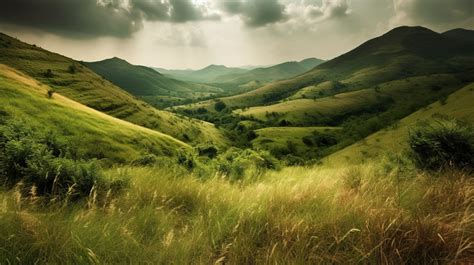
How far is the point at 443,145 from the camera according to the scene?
28.5 feet

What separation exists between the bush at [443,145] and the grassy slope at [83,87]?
98.6m

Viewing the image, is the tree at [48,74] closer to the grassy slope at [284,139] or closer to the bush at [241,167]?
the grassy slope at [284,139]

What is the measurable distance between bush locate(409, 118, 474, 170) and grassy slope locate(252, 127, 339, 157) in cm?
11575

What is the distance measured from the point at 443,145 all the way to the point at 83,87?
112624mm

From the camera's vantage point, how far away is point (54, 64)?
106 metres

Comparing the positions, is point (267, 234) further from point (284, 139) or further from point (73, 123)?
point (284, 139)

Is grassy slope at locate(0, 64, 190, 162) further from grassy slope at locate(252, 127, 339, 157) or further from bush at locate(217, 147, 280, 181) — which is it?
grassy slope at locate(252, 127, 339, 157)

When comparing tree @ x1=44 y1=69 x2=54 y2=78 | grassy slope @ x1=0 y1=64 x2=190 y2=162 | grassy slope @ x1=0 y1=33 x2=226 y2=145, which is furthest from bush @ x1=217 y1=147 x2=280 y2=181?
tree @ x1=44 y1=69 x2=54 y2=78

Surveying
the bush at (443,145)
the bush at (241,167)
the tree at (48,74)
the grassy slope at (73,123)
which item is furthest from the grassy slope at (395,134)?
the tree at (48,74)

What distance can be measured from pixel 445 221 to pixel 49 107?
215ft

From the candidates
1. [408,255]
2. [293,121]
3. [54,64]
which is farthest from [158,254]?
[293,121]

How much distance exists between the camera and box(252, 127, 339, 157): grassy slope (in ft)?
442

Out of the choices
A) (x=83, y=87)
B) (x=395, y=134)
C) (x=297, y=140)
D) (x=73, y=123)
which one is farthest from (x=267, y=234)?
(x=297, y=140)

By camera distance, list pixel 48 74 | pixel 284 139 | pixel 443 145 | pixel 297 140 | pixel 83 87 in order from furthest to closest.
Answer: pixel 297 140
pixel 284 139
pixel 83 87
pixel 48 74
pixel 443 145
